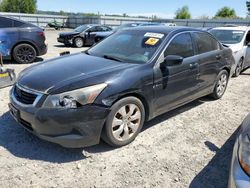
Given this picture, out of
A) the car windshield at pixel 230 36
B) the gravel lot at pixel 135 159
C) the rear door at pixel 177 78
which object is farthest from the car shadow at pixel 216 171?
the car windshield at pixel 230 36

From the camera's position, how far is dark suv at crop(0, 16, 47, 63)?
8.15 metres

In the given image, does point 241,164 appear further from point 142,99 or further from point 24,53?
point 24,53

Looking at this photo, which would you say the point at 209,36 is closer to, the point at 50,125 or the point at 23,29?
the point at 50,125

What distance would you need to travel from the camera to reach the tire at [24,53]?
8406 mm

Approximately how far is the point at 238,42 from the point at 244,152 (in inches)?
262

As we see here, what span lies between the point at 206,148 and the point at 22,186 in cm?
241

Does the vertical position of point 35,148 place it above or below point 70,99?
below

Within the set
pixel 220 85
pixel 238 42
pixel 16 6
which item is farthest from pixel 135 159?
pixel 16 6

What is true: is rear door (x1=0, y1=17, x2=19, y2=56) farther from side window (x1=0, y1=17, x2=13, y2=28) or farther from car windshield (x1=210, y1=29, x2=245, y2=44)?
car windshield (x1=210, y1=29, x2=245, y2=44)

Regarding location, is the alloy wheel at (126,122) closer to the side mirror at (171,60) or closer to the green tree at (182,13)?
the side mirror at (171,60)

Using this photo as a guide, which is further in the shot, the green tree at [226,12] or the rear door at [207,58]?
the green tree at [226,12]

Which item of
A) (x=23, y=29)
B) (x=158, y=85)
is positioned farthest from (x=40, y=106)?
(x=23, y=29)

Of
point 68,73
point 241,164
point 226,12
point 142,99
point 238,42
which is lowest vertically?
point 241,164

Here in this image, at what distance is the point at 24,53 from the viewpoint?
8555 mm
